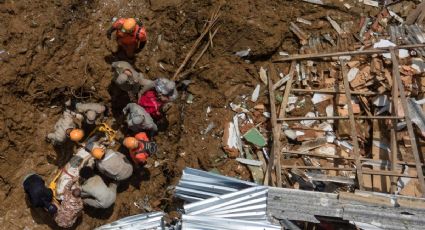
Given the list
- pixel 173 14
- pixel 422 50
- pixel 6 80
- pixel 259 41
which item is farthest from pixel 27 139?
pixel 422 50

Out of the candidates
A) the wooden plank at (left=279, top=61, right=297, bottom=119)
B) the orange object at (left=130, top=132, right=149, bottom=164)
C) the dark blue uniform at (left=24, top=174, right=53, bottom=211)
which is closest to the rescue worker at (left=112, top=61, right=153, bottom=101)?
the orange object at (left=130, top=132, right=149, bottom=164)

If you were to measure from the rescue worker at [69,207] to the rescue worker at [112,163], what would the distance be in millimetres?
660

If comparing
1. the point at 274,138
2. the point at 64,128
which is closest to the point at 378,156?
the point at 274,138

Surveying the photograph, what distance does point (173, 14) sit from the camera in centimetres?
938

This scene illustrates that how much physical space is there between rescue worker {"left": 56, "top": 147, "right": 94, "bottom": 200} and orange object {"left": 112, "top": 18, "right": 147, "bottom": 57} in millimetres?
2168

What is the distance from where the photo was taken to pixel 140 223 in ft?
28.2

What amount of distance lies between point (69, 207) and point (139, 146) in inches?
70.7

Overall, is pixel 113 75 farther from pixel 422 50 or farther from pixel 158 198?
pixel 422 50

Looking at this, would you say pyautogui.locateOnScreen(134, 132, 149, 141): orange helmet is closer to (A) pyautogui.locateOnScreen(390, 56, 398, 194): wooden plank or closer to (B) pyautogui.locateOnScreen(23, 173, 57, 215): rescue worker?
(B) pyautogui.locateOnScreen(23, 173, 57, 215): rescue worker

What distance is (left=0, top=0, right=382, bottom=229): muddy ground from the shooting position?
8.45 meters

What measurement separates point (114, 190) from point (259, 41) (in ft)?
14.4

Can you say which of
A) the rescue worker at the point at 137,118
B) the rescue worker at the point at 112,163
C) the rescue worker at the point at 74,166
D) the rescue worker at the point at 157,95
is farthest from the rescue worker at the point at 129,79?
the rescue worker at the point at 74,166

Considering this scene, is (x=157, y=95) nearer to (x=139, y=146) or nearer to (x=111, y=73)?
(x=139, y=146)

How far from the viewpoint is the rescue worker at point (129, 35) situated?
799cm
